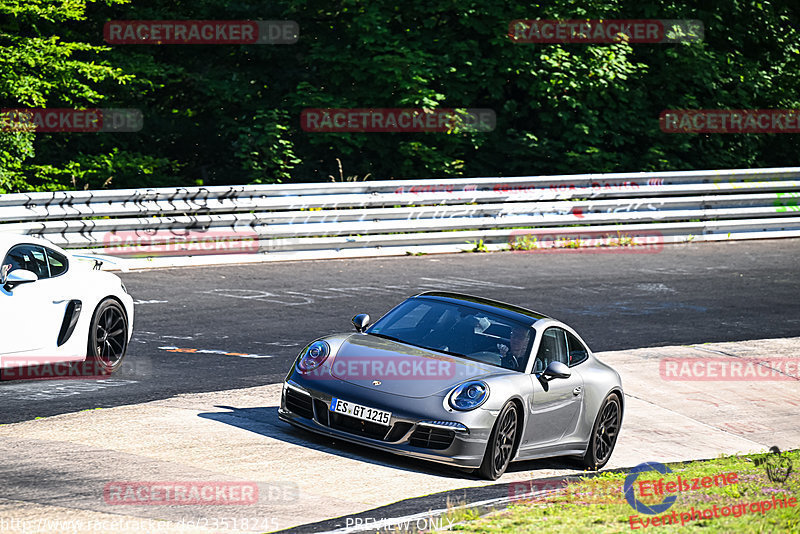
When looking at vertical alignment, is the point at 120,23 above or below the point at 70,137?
above

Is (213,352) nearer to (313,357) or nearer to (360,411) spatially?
(313,357)

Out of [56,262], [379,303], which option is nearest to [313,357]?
[56,262]

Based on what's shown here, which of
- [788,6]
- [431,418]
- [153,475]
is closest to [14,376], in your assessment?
[153,475]

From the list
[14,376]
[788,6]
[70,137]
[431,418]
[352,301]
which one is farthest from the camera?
[788,6]

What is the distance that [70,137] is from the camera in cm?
2302

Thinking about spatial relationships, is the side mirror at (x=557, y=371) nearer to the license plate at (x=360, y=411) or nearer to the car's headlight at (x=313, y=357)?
the license plate at (x=360, y=411)

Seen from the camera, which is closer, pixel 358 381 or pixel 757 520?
pixel 757 520

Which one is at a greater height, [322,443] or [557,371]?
[557,371]

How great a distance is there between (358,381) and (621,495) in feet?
7.62

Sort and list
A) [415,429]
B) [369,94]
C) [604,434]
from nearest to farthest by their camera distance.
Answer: [415,429] < [604,434] < [369,94]

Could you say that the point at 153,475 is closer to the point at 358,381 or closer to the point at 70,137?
the point at 358,381

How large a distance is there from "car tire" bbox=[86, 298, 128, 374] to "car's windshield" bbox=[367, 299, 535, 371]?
2578 millimetres

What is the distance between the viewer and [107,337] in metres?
11.0

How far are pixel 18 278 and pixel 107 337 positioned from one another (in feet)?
4.56
